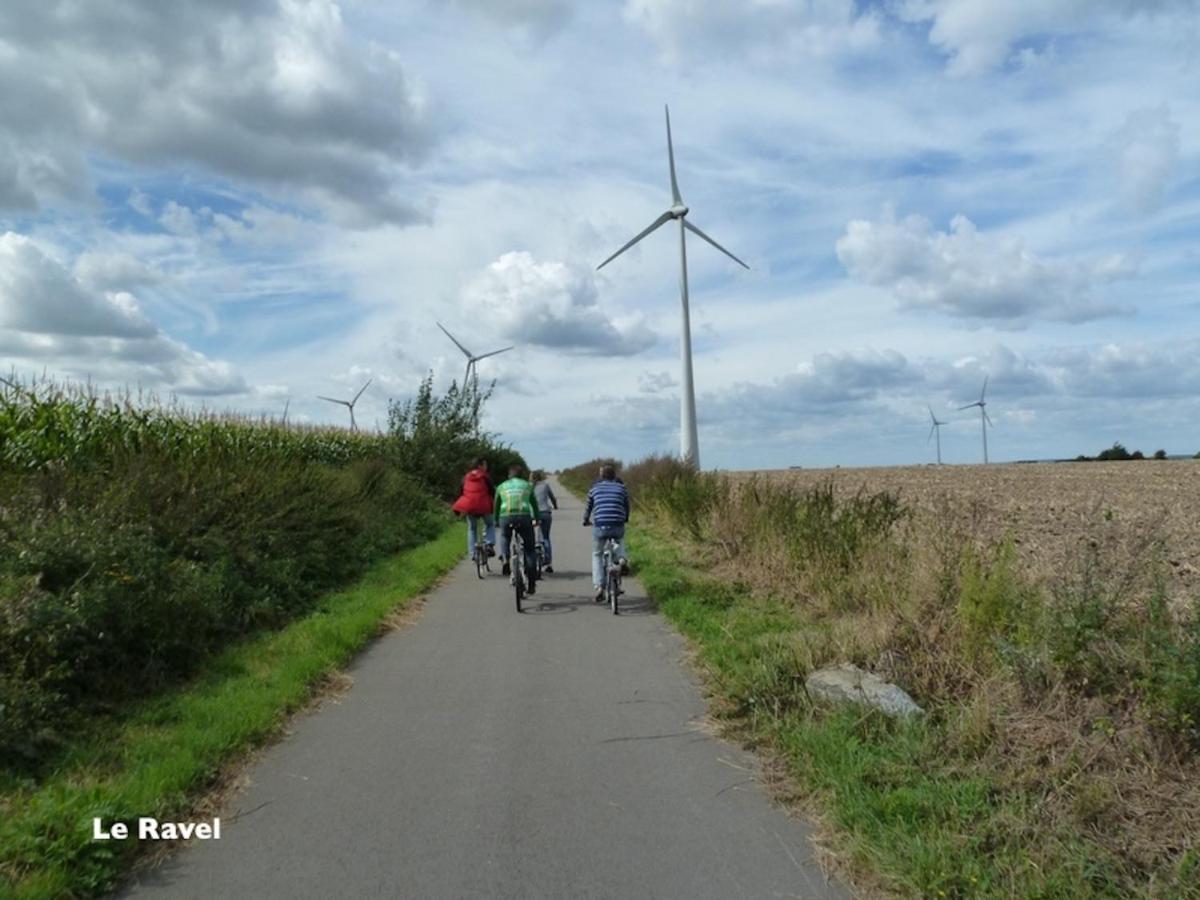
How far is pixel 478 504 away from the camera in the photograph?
629 inches

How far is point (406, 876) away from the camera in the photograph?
4426 mm

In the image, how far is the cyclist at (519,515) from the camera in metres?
13.0

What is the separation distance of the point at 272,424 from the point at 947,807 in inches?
846

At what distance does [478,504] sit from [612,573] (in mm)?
4458

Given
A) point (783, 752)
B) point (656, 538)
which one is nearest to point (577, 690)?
point (783, 752)

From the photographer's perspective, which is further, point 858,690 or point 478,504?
point 478,504

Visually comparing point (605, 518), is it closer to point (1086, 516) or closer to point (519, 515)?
point (519, 515)

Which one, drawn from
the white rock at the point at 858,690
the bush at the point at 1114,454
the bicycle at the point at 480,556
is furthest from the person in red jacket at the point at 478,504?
the bush at the point at 1114,454

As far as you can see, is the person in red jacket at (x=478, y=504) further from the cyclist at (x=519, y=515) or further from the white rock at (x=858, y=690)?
the white rock at (x=858, y=690)

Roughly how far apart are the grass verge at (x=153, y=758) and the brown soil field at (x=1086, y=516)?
229 inches

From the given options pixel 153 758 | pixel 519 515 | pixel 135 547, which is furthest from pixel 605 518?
pixel 153 758

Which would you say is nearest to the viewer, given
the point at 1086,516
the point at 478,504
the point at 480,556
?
the point at 1086,516

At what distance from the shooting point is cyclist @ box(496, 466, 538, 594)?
13000mm

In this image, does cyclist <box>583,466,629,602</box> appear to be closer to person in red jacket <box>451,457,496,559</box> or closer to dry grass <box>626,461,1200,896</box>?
dry grass <box>626,461,1200,896</box>
